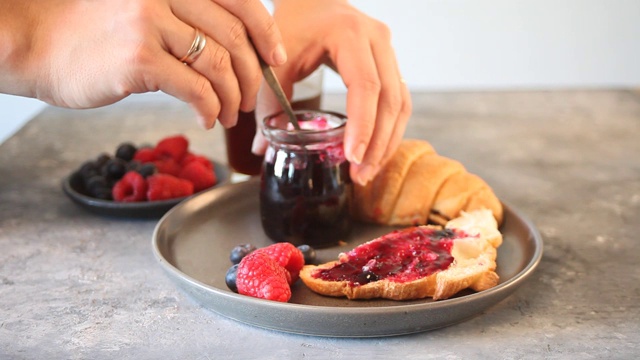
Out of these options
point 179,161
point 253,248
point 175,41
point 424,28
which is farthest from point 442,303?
point 424,28

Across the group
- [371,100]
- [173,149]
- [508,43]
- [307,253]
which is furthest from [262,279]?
[508,43]

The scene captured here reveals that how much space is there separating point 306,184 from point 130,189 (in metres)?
0.50

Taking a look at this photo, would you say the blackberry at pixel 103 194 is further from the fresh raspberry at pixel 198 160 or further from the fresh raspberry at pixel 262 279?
the fresh raspberry at pixel 262 279

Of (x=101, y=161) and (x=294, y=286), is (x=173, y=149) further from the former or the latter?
(x=294, y=286)

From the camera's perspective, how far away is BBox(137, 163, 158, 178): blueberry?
181cm

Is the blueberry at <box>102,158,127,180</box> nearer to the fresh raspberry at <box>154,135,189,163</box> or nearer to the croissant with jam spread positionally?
the fresh raspberry at <box>154,135,189,163</box>

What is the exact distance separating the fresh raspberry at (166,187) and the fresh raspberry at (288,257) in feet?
1.53

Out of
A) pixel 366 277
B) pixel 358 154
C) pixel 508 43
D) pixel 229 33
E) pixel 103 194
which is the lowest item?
pixel 508 43

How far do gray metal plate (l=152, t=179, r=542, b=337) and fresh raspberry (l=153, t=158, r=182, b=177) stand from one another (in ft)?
0.58

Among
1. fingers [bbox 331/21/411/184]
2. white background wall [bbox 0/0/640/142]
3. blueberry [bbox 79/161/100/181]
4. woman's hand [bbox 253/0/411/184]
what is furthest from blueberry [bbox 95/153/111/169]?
white background wall [bbox 0/0/640/142]

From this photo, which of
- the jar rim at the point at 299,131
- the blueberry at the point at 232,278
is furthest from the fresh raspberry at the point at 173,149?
the blueberry at the point at 232,278

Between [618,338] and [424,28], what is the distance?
2.78 metres

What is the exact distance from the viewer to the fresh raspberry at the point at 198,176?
182 centimetres

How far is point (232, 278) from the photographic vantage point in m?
1.30
